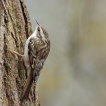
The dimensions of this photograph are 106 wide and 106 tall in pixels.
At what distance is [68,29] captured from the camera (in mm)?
3523

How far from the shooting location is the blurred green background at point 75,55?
3.44 meters

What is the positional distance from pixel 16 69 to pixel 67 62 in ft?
6.93

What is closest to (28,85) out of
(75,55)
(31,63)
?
(31,63)

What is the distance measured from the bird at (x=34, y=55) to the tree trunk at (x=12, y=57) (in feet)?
0.09

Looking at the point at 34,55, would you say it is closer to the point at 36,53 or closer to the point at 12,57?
the point at 36,53

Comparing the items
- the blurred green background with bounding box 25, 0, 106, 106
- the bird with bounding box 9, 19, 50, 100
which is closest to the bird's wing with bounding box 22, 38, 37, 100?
the bird with bounding box 9, 19, 50, 100

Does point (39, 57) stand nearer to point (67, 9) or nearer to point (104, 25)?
point (67, 9)

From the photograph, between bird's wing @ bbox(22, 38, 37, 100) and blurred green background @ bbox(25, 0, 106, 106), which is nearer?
bird's wing @ bbox(22, 38, 37, 100)

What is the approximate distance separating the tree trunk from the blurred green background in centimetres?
172

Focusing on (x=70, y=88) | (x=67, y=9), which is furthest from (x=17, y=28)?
(x=70, y=88)

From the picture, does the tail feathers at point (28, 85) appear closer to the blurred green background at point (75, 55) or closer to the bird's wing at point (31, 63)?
the bird's wing at point (31, 63)

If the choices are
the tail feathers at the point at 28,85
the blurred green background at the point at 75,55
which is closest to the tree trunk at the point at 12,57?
the tail feathers at the point at 28,85

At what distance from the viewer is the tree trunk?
148 centimetres

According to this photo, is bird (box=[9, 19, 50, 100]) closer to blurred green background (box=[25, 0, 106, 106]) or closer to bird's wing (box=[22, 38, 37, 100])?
bird's wing (box=[22, 38, 37, 100])
